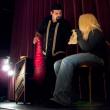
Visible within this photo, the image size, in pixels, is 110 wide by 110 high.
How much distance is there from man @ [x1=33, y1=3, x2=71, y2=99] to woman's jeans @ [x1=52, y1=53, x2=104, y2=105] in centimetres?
73

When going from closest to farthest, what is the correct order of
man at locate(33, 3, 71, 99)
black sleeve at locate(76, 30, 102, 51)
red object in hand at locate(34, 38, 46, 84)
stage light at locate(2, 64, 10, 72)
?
black sleeve at locate(76, 30, 102, 51) → man at locate(33, 3, 71, 99) → red object in hand at locate(34, 38, 46, 84) → stage light at locate(2, 64, 10, 72)

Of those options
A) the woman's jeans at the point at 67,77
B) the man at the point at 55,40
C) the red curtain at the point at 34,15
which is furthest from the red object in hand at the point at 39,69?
the woman's jeans at the point at 67,77

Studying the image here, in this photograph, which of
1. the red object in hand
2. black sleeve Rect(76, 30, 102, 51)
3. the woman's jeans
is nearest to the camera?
the woman's jeans

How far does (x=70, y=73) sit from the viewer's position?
8.98 ft

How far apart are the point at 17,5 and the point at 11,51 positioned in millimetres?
942

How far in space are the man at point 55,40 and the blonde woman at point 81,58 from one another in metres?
0.72

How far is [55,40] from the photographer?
3652 millimetres

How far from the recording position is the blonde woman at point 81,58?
8.79 ft

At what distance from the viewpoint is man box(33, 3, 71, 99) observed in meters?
3.62

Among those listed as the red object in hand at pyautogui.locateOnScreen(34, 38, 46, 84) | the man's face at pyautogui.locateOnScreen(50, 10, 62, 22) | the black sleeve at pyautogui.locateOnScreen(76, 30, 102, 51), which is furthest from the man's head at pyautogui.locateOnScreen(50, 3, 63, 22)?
the black sleeve at pyautogui.locateOnScreen(76, 30, 102, 51)

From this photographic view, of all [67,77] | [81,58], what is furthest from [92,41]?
[67,77]

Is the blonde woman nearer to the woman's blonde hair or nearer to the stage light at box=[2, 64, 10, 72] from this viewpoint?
the woman's blonde hair

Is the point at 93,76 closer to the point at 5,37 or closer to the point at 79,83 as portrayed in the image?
the point at 79,83

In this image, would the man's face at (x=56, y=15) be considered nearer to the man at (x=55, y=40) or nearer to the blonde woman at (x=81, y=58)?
the man at (x=55, y=40)
